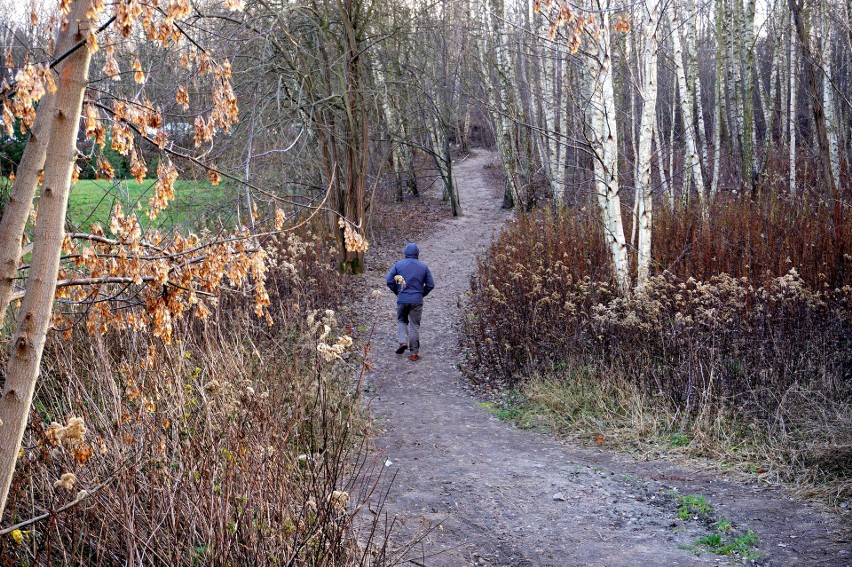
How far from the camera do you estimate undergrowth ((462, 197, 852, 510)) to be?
638 cm

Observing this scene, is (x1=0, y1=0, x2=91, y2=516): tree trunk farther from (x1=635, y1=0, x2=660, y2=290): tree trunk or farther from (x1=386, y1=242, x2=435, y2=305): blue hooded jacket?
(x1=386, y1=242, x2=435, y2=305): blue hooded jacket

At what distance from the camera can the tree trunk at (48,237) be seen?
8.12ft

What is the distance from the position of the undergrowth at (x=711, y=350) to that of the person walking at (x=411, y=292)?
0.86 m

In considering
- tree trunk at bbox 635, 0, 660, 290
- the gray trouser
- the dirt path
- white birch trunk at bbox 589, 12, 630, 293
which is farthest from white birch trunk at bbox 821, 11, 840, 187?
the dirt path

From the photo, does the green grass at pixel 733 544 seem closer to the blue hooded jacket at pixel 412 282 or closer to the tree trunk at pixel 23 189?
the tree trunk at pixel 23 189

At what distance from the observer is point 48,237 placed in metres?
2.50

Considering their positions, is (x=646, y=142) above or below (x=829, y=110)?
below

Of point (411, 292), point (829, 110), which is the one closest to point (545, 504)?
point (411, 292)

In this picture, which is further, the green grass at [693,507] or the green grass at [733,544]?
the green grass at [693,507]

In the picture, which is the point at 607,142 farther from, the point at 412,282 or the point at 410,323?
the point at 410,323

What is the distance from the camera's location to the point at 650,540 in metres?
5.01

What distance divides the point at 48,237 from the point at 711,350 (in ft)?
20.2

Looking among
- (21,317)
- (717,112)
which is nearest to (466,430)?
(21,317)

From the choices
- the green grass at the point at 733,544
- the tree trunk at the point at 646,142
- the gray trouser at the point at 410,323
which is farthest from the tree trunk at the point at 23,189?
the gray trouser at the point at 410,323
